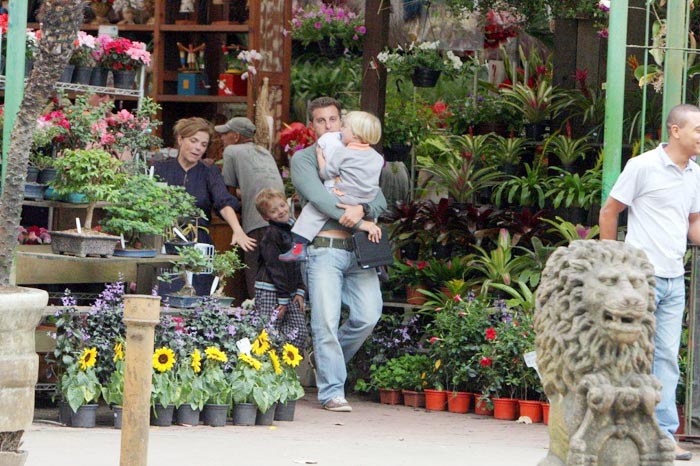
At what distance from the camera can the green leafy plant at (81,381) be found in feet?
25.7

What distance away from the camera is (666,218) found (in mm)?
7051

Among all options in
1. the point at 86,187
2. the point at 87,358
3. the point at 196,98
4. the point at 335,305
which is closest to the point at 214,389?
the point at 87,358

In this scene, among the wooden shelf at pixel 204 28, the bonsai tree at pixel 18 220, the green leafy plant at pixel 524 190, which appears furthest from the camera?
the wooden shelf at pixel 204 28

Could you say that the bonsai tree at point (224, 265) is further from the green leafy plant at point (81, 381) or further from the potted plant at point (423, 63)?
the potted plant at point (423, 63)

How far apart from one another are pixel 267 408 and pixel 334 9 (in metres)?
5.35

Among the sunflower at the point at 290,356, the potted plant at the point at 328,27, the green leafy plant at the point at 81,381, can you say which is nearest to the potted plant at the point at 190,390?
the green leafy plant at the point at 81,381

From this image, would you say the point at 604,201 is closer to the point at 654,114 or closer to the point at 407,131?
the point at 654,114

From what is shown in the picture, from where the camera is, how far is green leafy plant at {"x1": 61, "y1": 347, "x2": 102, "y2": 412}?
7832 millimetres

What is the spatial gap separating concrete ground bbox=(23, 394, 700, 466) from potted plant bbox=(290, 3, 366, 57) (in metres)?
4.41

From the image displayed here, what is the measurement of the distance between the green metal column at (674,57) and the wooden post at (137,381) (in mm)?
3512

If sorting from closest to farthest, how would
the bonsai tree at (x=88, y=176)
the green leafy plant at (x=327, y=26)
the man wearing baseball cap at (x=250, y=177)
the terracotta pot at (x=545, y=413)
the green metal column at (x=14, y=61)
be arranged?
1. the green metal column at (x=14, y=61)
2. the bonsai tree at (x=88, y=176)
3. the terracotta pot at (x=545, y=413)
4. the man wearing baseball cap at (x=250, y=177)
5. the green leafy plant at (x=327, y=26)

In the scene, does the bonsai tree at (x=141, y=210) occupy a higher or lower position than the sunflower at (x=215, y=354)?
higher

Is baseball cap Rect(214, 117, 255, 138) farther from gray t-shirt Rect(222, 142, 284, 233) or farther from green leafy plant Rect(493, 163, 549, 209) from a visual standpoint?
green leafy plant Rect(493, 163, 549, 209)

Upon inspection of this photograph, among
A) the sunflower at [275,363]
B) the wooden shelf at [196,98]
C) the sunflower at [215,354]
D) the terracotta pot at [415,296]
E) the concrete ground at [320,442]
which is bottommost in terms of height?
the concrete ground at [320,442]
